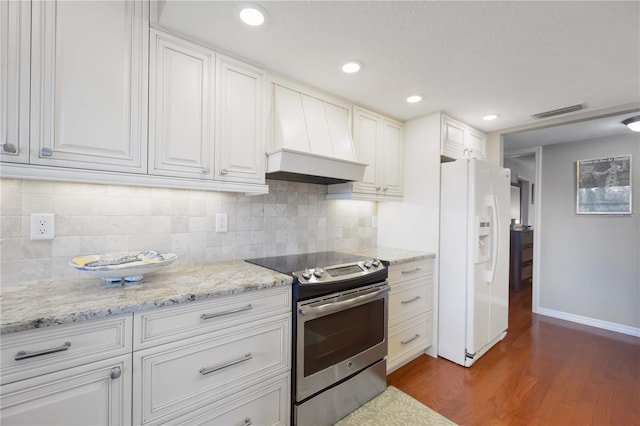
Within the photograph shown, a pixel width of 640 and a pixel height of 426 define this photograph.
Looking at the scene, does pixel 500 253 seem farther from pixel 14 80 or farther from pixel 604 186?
pixel 14 80

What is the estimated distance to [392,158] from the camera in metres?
2.89

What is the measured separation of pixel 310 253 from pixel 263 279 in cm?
98

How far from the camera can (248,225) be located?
7.16 feet

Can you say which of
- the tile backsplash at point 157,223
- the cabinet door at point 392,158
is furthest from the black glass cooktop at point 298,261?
the cabinet door at point 392,158

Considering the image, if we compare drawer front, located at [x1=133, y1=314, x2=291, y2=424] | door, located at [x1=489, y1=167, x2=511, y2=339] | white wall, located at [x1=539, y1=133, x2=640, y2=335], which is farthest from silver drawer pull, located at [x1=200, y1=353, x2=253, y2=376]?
white wall, located at [x1=539, y1=133, x2=640, y2=335]

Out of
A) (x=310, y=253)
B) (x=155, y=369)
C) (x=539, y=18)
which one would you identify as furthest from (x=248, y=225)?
(x=539, y=18)

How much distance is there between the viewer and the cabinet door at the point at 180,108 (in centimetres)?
154

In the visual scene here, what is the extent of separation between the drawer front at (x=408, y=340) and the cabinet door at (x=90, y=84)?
7.25 feet

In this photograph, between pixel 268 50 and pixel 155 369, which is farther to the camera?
pixel 268 50

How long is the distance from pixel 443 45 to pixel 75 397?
2.41m

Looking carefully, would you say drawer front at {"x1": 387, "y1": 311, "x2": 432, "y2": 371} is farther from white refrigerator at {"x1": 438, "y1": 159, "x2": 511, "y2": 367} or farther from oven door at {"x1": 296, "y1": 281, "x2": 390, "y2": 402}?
oven door at {"x1": 296, "y1": 281, "x2": 390, "y2": 402}

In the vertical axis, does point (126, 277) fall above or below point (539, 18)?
below

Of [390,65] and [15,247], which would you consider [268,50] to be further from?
[15,247]

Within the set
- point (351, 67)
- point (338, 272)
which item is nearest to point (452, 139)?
point (351, 67)
